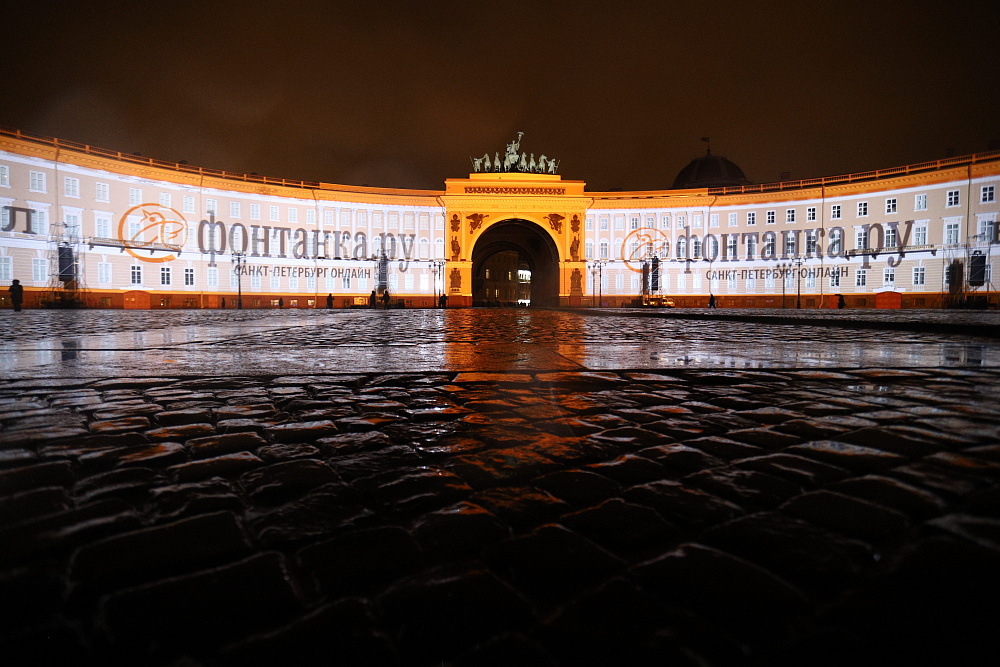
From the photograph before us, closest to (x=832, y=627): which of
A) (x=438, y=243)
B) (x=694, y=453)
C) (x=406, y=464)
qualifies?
(x=694, y=453)

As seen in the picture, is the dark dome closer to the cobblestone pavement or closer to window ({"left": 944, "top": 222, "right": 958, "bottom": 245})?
window ({"left": 944, "top": 222, "right": 958, "bottom": 245})

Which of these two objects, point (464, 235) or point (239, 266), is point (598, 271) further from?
point (239, 266)

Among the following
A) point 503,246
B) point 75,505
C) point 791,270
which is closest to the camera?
point 75,505

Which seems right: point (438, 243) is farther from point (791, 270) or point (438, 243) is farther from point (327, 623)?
point (327, 623)

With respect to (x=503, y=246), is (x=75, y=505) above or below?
below

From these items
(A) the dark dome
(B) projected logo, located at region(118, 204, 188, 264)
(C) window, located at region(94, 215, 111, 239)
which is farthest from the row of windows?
(C) window, located at region(94, 215, 111, 239)

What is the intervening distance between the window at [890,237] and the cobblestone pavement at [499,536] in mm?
56697

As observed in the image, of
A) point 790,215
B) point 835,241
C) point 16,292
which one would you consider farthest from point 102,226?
point 835,241

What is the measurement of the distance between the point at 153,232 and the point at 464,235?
1089 inches

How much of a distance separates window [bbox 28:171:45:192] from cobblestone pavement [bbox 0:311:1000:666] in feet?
158

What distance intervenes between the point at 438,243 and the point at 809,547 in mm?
56634

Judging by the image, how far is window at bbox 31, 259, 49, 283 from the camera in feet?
126

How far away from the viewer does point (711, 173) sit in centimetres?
6944

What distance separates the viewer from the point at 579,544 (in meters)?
1.38
